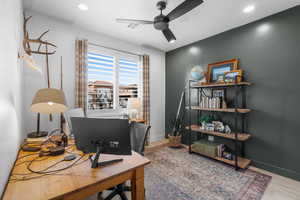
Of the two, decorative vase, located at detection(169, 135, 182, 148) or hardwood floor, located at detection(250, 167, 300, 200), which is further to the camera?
decorative vase, located at detection(169, 135, 182, 148)

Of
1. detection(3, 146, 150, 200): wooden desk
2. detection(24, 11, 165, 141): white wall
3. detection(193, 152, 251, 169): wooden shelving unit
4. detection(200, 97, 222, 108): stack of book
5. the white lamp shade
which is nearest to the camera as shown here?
detection(3, 146, 150, 200): wooden desk

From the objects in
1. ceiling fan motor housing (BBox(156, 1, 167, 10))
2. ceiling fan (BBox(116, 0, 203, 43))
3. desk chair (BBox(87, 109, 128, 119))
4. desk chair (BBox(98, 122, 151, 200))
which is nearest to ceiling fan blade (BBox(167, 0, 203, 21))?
ceiling fan (BBox(116, 0, 203, 43))

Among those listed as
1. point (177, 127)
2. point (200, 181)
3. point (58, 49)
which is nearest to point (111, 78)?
point (58, 49)

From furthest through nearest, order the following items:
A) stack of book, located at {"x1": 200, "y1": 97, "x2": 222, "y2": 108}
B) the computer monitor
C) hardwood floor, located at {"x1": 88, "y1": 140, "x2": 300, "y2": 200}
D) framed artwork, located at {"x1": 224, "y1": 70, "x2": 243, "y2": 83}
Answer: stack of book, located at {"x1": 200, "y1": 97, "x2": 222, "y2": 108}
framed artwork, located at {"x1": 224, "y1": 70, "x2": 243, "y2": 83}
hardwood floor, located at {"x1": 88, "y1": 140, "x2": 300, "y2": 200}
the computer monitor

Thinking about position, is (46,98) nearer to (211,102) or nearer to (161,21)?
(161,21)

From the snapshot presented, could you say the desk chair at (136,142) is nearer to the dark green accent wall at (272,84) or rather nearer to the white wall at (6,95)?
the white wall at (6,95)

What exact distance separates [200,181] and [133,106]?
196 centimetres

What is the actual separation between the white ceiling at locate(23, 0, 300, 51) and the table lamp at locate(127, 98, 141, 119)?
152 centimetres

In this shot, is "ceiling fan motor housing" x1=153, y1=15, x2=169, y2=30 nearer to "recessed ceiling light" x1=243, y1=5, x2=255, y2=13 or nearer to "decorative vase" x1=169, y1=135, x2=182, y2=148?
"recessed ceiling light" x1=243, y1=5, x2=255, y2=13

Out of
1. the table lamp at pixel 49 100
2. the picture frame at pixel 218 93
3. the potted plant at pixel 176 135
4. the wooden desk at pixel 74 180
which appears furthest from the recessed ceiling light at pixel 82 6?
the potted plant at pixel 176 135

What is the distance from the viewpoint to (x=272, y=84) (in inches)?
92.3

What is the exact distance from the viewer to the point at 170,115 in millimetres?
4113

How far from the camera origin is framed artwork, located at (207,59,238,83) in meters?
2.78

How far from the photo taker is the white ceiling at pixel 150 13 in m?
2.05
